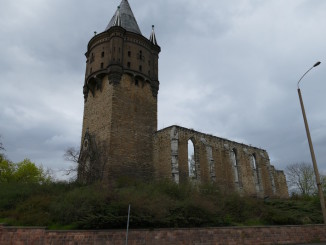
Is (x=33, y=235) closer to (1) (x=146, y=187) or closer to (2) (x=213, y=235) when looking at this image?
(1) (x=146, y=187)

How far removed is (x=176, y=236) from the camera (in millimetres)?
14297

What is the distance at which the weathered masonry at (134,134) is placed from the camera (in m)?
26.0

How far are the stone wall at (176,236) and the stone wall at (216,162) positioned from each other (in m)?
9.95

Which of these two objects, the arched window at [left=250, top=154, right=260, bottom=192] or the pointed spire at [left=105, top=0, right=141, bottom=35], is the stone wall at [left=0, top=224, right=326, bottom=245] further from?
the pointed spire at [left=105, top=0, right=141, bottom=35]

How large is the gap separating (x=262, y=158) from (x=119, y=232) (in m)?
27.5

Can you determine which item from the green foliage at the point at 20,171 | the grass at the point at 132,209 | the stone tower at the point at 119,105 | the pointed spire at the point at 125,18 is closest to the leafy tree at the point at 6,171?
the green foliage at the point at 20,171

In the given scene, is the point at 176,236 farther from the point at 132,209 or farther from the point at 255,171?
the point at 255,171

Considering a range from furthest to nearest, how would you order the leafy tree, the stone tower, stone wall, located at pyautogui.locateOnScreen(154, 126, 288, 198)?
the leafy tree
stone wall, located at pyautogui.locateOnScreen(154, 126, 288, 198)
the stone tower

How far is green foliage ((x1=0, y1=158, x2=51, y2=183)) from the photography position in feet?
115

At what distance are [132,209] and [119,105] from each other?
49.6 ft

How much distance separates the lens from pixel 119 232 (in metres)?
13.3

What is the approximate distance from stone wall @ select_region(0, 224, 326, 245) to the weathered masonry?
395 inches

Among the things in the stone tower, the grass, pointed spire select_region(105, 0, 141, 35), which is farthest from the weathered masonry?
the grass

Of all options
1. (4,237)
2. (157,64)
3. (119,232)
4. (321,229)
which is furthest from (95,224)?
(157,64)
